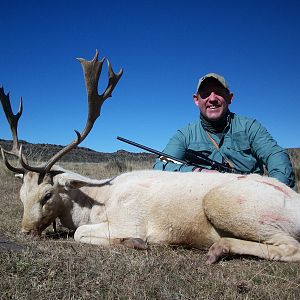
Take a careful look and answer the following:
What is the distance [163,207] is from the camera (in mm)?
4832

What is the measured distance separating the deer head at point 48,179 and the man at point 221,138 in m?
1.57

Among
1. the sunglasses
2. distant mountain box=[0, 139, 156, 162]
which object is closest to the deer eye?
the sunglasses

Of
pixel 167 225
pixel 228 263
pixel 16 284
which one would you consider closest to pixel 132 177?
pixel 167 225

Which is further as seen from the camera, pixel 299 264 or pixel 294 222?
pixel 294 222

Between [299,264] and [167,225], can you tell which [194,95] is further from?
[299,264]

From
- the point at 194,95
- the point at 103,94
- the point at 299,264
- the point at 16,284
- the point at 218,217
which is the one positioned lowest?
the point at 16,284

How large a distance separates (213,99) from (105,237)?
334 centimetres

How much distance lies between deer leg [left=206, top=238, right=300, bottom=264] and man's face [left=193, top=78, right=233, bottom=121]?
10.8 ft

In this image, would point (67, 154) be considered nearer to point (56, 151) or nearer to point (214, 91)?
point (56, 151)

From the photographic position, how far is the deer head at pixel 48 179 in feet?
17.6

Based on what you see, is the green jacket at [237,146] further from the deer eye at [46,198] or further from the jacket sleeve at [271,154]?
the deer eye at [46,198]

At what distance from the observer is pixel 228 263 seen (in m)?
3.88

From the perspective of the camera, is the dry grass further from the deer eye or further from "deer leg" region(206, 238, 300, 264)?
the deer eye

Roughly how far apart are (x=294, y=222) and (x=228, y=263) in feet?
2.75
